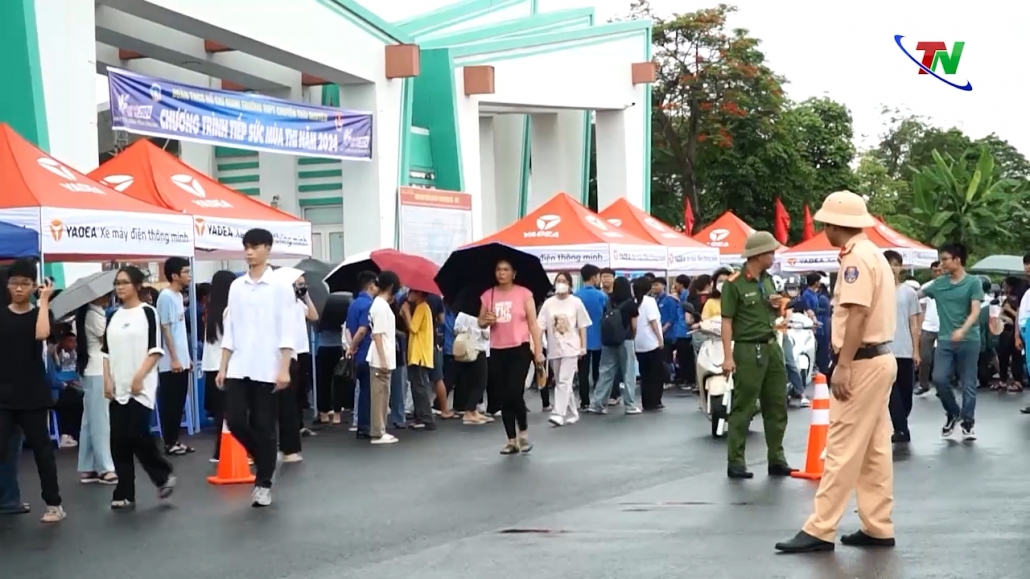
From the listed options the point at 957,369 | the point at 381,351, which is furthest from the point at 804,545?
the point at 381,351

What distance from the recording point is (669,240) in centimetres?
2569

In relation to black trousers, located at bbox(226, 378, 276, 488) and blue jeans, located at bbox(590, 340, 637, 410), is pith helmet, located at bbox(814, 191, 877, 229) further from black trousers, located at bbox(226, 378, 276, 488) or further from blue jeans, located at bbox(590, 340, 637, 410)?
blue jeans, located at bbox(590, 340, 637, 410)

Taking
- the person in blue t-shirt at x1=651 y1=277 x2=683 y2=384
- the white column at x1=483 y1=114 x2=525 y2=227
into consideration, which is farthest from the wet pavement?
the white column at x1=483 y1=114 x2=525 y2=227

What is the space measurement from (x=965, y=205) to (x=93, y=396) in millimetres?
42043

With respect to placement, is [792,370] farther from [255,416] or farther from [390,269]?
[255,416]

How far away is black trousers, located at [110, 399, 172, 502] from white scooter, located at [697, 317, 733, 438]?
6178 mm

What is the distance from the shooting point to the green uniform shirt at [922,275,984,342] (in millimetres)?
13719

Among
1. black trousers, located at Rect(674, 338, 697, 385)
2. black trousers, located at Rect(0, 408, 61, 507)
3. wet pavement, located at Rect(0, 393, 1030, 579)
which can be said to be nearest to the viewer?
wet pavement, located at Rect(0, 393, 1030, 579)

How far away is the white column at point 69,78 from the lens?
17.7m

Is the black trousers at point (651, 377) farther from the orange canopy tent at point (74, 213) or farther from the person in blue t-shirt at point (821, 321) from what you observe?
the orange canopy tent at point (74, 213)

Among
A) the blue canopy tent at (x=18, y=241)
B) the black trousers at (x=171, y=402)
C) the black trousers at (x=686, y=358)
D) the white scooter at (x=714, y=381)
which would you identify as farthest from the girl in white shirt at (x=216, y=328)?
the black trousers at (x=686, y=358)

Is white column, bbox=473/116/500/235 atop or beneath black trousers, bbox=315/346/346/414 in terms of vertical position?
atop

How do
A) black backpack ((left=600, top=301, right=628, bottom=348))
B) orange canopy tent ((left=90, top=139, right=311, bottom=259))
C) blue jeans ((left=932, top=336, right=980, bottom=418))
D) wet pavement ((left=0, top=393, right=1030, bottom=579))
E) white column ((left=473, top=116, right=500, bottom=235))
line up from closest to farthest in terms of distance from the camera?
wet pavement ((left=0, top=393, right=1030, bottom=579)), blue jeans ((left=932, top=336, right=980, bottom=418)), orange canopy tent ((left=90, top=139, right=311, bottom=259)), black backpack ((left=600, top=301, right=628, bottom=348)), white column ((left=473, top=116, right=500, bottom=235))

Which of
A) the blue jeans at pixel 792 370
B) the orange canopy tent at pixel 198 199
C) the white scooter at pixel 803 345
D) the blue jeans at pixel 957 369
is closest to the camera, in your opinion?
the blue jeans at pixel 957 369
